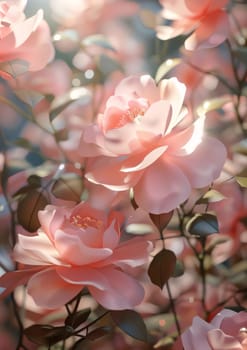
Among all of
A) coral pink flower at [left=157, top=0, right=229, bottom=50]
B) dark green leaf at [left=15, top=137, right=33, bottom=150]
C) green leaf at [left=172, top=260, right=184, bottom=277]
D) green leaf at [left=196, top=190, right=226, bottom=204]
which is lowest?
green leaf at [left=172, top=260, right=184, bottom=277]

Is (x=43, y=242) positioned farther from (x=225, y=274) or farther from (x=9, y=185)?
(x=225, y=274)

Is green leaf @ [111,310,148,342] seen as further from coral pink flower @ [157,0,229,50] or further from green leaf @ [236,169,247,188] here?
coral pink flower @ [157,0,229,50]

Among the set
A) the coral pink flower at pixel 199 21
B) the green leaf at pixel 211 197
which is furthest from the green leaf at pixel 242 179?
the coral pink flower at pixel 199 21

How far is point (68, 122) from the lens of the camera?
2.12ft

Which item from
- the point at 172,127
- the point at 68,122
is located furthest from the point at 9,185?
the point at 172,127

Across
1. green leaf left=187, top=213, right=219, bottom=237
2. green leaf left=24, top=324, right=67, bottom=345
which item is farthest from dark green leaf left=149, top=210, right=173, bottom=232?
green leaf left=24, top=324, right=67, bottom=345

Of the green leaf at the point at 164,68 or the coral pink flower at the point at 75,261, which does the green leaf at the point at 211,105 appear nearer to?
the green leaf at the point at 164,68

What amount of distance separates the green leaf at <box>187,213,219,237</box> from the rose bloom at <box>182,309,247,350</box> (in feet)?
0.22

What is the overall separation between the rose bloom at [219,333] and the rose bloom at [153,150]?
0.10 meters

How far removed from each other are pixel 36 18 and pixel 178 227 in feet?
0.77

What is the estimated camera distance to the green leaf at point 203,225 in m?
0.53

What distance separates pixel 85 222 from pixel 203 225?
0.10 metres

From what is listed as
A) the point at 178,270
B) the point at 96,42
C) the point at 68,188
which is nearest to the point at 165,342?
the point at 178,270

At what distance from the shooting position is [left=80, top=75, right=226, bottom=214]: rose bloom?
0.49 meters
